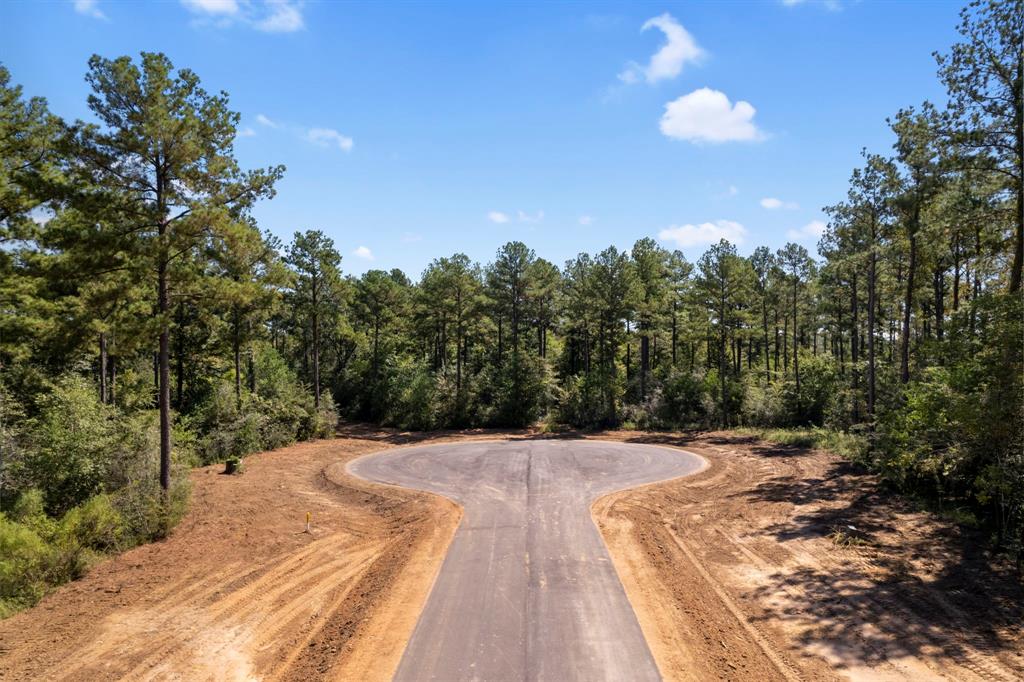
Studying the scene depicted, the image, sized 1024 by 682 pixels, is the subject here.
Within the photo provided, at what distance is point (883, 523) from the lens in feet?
46.6

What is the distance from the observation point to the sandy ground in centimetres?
807

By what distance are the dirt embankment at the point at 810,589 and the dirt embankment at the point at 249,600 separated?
4.81 metres

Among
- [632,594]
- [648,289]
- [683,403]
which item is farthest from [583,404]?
[632,594]

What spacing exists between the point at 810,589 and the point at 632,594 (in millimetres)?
3715

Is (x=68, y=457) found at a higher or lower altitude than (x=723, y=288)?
lower

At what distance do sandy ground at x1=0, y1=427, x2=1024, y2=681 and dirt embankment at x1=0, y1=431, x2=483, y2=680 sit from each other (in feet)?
0.15

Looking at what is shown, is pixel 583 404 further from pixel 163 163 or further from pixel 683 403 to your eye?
pixel 163 163

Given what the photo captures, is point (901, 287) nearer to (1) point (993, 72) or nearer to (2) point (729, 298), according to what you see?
(2) point (729, 298)

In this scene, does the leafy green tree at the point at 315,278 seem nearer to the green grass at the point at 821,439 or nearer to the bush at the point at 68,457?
the bush at the point at 68,457

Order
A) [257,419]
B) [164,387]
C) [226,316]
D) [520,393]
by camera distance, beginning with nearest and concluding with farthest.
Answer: [164,387], [257,419], [226,316], [520,393]

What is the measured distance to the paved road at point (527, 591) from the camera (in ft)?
25.4

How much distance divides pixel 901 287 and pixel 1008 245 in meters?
11.4

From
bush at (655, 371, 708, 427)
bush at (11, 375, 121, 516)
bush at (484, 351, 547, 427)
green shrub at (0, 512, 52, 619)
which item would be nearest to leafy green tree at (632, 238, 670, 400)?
bush at (655, 371, 708, 427)

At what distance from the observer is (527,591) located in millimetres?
10164
